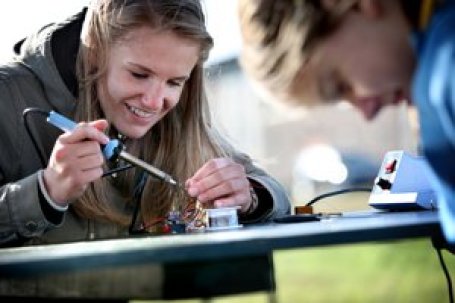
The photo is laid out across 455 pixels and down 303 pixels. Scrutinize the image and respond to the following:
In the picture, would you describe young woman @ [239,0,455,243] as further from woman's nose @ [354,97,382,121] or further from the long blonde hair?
the long blonde hair

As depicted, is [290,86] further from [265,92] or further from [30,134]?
[30,134]

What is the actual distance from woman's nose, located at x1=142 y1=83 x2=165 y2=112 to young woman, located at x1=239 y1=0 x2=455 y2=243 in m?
0.78

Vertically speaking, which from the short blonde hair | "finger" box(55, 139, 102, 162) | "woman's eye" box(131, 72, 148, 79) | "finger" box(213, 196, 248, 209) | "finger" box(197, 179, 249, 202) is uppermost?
"woman's eye" box(131, 72, 148, 79)

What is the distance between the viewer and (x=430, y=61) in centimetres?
102

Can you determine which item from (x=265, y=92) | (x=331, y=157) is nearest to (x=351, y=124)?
(x=331, y=157)

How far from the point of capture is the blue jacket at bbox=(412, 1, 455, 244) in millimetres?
986

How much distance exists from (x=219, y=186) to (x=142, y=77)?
296 mm

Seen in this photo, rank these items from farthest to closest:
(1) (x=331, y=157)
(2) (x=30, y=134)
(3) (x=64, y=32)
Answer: (1) (x=331, y=157)
(3) (x=64, y=32)
(2) (x=30, y=134)

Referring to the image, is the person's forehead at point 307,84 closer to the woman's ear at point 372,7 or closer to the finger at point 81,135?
the woman's ear at point 372,7

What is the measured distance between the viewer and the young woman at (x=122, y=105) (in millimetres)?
1888

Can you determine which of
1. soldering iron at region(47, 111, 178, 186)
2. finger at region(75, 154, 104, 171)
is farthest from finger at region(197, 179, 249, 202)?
finger at region(75, 154, 104, 171)

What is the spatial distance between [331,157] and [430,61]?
→ 9.46 metres

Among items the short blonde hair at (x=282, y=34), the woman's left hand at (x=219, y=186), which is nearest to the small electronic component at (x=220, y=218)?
the woman's left hand at (x=219, y=186)

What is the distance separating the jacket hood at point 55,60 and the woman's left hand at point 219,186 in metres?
0.32
